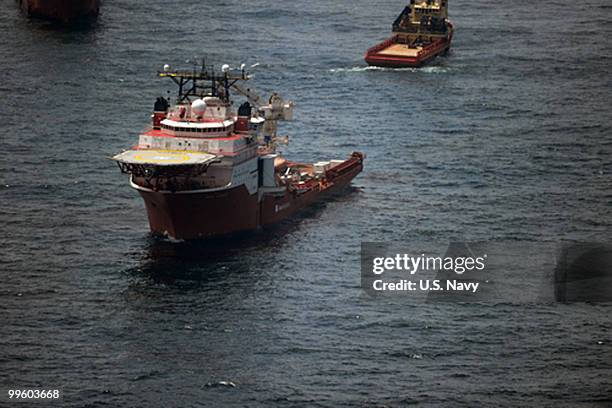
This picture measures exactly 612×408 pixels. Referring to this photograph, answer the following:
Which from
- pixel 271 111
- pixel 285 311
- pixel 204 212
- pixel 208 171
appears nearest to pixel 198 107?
pixel 208 171

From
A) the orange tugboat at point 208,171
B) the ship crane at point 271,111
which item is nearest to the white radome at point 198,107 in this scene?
the orange tugboat at point 208,171

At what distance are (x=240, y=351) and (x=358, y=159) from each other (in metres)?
57.4

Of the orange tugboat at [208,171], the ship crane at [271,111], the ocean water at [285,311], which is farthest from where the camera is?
the ship crane at [271,111]

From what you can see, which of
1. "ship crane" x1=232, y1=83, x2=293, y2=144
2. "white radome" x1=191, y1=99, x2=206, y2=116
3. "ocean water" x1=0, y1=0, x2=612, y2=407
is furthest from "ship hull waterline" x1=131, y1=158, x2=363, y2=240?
"ship crane" x1=232, y1=83, x2=293, y2=144

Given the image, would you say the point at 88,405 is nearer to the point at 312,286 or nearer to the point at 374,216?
the point at 312,286

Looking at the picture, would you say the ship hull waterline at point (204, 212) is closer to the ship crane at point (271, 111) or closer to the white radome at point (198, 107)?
the white radome at point (198, 107)

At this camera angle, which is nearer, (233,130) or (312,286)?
(312,286)

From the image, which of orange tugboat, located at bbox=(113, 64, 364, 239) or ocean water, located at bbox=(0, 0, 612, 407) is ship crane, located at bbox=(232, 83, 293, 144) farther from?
ocean water, located at bbox=(0, 0, 612, 407)

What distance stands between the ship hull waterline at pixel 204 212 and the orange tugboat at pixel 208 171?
95 millimetres

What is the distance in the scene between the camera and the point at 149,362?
5305 inches

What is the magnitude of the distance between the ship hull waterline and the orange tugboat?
95 mm

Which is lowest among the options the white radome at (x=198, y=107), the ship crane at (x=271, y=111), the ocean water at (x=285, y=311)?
the ocean water at (x=285, y=311)

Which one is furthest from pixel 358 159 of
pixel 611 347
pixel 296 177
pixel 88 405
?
pixel 88 405

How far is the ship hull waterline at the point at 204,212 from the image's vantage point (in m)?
163
